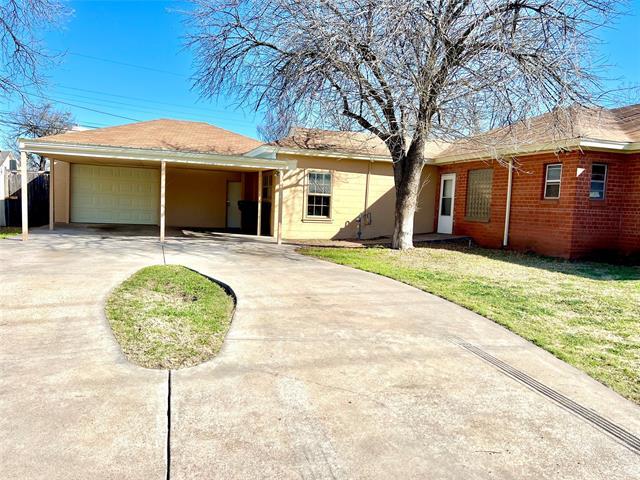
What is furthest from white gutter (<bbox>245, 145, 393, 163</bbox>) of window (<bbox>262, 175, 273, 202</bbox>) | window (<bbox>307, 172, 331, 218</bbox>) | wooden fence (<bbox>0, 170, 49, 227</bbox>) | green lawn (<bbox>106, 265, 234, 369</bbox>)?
wooden fence (<bbox>0, 170, 49, 227</bbox>)

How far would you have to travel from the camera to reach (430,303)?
6488 millimetres

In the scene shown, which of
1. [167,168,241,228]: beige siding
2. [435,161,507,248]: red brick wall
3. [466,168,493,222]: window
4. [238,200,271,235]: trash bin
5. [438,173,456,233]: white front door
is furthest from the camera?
[167,168,241,228]: beige siding

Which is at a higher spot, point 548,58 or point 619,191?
point 548,58

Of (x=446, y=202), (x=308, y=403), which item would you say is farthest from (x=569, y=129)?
(x=308, y=403)

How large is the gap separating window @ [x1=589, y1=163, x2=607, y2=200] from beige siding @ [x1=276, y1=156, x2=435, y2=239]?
19.6ft

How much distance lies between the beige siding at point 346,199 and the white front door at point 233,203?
4.86 m

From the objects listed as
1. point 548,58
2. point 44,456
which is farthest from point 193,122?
point 44,456

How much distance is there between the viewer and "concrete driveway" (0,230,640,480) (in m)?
2.60

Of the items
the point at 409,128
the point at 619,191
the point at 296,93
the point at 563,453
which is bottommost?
the point at 563,453

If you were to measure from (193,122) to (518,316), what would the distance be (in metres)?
17.5

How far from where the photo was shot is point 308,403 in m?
3.31

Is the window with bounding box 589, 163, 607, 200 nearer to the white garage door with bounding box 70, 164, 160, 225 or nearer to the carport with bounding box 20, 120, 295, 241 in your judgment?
the carport with bounding box 20, 120, 295, 241

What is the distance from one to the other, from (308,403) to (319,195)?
1222 cm

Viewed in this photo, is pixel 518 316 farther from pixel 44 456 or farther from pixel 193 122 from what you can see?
pixel 193 122
